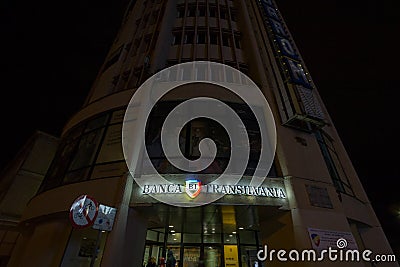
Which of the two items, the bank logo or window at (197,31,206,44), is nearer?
the bank logo

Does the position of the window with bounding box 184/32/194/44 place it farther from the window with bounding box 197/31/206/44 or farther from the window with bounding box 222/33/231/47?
the window with bounding box 222/33/231/47

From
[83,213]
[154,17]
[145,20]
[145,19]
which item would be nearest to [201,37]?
[154,17]

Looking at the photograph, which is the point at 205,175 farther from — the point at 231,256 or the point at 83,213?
the point at 231,256

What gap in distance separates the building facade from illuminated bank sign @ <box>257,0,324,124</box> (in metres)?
0.09

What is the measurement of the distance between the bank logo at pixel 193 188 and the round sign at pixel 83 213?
355cm

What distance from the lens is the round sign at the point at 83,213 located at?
541 cm

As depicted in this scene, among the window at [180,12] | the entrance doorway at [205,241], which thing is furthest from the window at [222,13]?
the entrance doorway at [205,241]

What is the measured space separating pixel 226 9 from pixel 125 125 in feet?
51.1

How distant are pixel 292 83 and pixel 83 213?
1299 cm

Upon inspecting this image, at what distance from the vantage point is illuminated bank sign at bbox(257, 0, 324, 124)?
1253 cm

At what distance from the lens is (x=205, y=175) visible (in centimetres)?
926

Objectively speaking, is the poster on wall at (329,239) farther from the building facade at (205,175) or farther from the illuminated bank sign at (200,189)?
the illuminated bank sign at (200,189)

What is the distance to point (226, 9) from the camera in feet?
68.9

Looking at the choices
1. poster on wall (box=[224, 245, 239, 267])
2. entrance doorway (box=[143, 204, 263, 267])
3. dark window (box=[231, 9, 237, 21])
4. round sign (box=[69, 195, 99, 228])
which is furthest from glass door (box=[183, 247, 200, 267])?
dark window (box=[231, 9, 237, 21])
